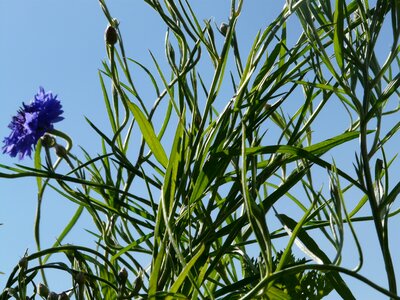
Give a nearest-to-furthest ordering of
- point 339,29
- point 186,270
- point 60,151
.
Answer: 1. point 186,270
2. point 339,29
3. point 60,151

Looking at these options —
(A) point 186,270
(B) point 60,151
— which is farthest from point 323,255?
(B) point 60,151

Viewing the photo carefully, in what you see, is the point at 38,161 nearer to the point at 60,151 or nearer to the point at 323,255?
the point at 60,151

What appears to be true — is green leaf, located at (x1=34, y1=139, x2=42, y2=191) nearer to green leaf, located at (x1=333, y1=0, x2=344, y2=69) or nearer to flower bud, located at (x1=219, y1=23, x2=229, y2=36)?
flower bud, located at (x1=219, y1=23, x2=229, y2=36)

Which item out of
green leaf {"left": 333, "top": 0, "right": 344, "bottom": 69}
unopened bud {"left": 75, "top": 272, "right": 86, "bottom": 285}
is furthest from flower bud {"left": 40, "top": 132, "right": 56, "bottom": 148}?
green leaf {"left": 333, "top": 0, "right": 344, "bottom": 69}

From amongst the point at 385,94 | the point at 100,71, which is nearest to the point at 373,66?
the point at 385,94

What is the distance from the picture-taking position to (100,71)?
1.02 m

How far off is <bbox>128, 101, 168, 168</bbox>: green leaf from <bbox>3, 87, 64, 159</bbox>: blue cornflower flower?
0.15m

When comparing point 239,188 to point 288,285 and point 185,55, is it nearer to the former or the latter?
point 288,285

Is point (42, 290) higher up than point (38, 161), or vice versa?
point (38, 161)

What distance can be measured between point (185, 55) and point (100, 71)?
0.48ft

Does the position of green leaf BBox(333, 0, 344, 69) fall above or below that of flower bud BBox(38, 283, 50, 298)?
above

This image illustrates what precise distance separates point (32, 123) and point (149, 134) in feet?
0.59

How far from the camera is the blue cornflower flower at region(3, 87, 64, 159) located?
908mm

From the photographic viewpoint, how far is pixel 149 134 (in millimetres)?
797
